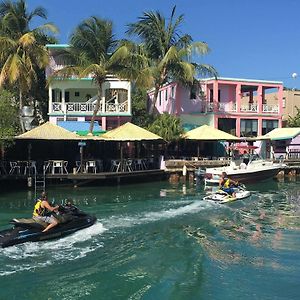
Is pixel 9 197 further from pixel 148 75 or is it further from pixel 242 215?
pixel 148 75

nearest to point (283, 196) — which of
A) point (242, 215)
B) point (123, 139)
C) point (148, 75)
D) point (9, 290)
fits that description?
point (242, 215)

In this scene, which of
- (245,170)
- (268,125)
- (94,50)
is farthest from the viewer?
(268,125)

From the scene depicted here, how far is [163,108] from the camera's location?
2003 inches

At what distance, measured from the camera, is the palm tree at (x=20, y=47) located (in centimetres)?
3728

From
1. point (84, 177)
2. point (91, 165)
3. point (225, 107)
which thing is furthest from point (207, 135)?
point (84, 177)

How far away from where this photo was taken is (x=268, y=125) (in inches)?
1959

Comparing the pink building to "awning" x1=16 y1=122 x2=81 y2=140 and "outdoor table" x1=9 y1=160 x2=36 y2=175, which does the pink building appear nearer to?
"awning" x1=16 y1=122 x2=81 y2=140

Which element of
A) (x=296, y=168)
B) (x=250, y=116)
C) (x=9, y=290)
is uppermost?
(x=250, y=116)

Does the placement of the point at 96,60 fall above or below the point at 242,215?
above

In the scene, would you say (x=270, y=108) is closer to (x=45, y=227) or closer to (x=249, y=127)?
(x=249, y=127)

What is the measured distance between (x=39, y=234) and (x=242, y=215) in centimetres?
1080

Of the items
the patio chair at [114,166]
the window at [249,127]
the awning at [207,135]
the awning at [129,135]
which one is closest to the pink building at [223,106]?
the window at [249,127]

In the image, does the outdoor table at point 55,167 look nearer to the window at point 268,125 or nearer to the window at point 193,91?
the window at point 193,91

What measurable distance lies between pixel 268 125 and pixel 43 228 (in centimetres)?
3774
